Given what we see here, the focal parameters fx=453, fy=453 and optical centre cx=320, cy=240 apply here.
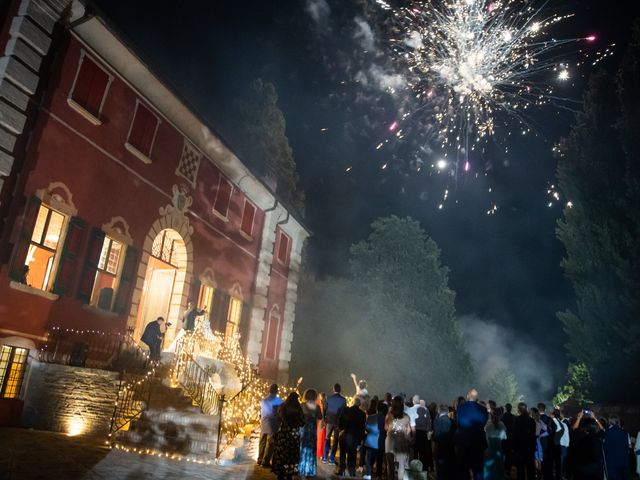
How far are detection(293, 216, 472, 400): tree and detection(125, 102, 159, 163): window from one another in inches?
767

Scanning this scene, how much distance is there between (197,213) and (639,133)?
18.0 m

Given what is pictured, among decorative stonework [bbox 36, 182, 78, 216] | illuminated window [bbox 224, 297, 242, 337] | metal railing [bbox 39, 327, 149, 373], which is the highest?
decorative stonework [bbox 36, 182, 78, 216]

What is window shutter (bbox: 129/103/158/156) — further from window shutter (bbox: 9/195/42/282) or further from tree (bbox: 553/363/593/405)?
tree (bbox: 553/363/593/405)

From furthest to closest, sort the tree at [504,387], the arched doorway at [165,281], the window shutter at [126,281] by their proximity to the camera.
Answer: the tree at [504,387] → the arched doorway at [165,281] → the window shutter at [126,281]

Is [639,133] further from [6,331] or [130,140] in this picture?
[6,331]

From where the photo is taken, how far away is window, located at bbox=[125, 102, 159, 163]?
1246 centimetres

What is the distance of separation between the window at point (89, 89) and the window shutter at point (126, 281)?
3500 mm

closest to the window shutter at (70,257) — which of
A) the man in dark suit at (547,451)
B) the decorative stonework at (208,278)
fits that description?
the decorative stonework at (208,278)

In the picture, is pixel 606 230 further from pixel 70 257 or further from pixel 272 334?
pixel 70 257

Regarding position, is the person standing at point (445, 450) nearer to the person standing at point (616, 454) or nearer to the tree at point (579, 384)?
the person standing at point (616, 454)

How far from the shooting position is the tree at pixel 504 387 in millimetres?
66000

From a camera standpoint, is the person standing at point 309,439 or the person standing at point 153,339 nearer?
the person standing at point 309,439

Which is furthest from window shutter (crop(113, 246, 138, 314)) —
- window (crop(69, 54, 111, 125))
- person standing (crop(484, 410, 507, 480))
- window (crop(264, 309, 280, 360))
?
person standing (crop(484, 410, 507, 480))

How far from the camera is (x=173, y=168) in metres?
14.1
